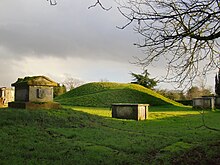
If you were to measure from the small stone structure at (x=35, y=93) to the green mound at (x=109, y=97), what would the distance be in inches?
610

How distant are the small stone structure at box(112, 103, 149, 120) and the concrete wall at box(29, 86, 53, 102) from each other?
4.68m

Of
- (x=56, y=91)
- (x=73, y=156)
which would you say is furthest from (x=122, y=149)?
(x=56, y=91)

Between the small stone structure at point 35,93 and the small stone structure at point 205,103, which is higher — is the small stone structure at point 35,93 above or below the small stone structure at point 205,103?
above

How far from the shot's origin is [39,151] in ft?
22.5

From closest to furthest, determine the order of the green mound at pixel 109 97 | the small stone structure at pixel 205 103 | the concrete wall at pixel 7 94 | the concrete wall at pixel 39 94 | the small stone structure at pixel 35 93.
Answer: the small stone structure at pixel 35 93 → the concrete wall at pixel 39 94 → the concrete wall at pixel 7 94 → the small stone structure at pixel 205 103 → the green mound at pixel 109 97

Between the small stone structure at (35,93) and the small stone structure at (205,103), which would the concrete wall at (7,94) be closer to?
the small stone structure at (35,93)

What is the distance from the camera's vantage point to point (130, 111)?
723 inches

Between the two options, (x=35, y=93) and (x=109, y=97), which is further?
(x=109, y=97)

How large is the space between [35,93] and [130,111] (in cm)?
606

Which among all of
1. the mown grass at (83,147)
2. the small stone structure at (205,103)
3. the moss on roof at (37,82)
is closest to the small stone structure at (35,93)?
the moss on roof at (37,82)

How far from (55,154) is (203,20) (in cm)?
431

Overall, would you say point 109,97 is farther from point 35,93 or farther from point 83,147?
point 83,147

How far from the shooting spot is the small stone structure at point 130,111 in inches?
713

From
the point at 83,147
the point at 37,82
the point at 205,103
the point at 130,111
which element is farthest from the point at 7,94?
the point at 83,147
